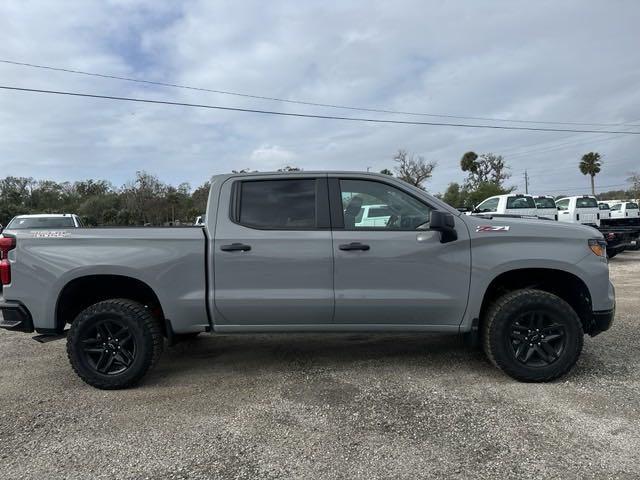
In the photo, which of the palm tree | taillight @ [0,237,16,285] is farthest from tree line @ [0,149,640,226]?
taillight @ [0,237,16,285]

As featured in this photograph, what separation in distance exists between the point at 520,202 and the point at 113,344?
16796 mm

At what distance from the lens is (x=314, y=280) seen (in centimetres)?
413

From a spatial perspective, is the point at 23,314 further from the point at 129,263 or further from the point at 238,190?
the point at 238,190

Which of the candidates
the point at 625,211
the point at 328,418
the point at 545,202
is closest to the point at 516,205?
the point at 545,202

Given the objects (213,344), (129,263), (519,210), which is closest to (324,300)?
(129,263)

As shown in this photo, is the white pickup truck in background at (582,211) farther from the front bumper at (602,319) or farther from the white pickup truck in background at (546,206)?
the front bumper at (602,319)

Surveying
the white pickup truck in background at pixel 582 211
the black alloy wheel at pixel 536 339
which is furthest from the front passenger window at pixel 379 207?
the white pickup truck in background at pixel 582 211

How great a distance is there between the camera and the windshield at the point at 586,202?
61.9ft

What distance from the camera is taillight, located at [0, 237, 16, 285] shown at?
418 centimetres

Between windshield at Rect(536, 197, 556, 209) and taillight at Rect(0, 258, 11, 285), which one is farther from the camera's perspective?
windshield at Rect(536, 197, 556, 209)

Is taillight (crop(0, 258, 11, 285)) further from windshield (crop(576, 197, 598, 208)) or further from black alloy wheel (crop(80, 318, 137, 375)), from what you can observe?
windshield (crop(576, 197, 598, 208))

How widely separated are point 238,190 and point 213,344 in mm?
2187

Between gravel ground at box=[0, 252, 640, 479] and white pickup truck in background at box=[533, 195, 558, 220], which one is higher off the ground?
white pickup truck in background at box=[533, 195, 558, 220]

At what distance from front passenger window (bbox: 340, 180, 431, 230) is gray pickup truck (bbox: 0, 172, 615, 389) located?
20mm
